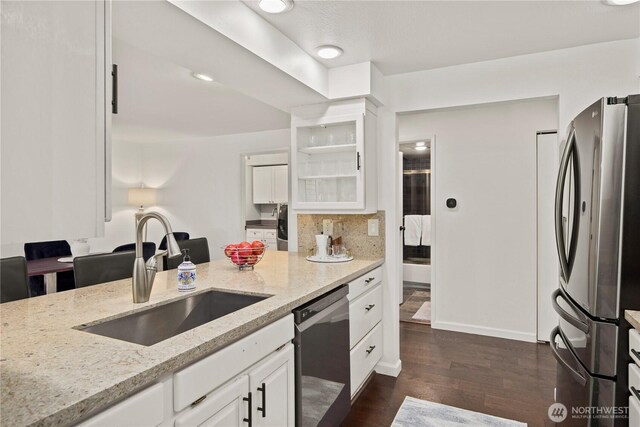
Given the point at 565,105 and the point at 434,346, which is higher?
the point at 565,105

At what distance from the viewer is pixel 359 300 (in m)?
2.41

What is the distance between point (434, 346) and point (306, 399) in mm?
2045

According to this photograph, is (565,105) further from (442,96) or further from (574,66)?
(442,96)

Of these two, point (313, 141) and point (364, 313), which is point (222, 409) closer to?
point (364, 313)

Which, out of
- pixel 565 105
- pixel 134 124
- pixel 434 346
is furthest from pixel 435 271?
pixel 134 124

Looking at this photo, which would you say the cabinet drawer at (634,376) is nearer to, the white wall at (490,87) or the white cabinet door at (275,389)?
the white cabinet door at (275,389)

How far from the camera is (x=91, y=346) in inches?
43.8

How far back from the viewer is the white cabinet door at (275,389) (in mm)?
1360

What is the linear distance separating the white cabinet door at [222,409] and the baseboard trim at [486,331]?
2984mm

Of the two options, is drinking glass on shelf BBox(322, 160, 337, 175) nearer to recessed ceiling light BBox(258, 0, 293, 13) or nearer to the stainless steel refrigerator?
recessed ceiling light BBox(258, 0, 293, 13)

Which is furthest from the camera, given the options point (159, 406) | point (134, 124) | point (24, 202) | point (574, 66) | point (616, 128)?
point (134, 124)

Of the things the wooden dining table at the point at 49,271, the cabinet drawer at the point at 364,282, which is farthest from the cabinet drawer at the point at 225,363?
the wooden dining table at the point at 49,271

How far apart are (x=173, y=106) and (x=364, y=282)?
2.89 metres

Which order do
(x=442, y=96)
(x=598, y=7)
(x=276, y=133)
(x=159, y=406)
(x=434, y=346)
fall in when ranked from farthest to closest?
(x=276, y=133) < (x=434, y=346) < (x=442, y=96) < (x=598, y=7) < (x=159, y=406)
